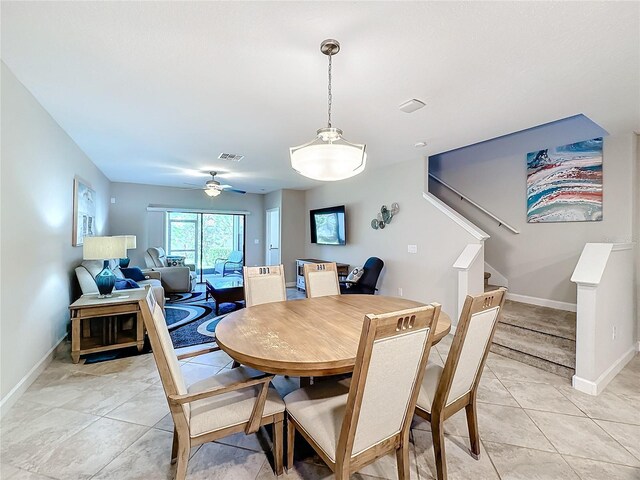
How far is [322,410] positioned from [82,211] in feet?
14.8

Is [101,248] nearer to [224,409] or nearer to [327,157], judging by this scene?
[224,409]

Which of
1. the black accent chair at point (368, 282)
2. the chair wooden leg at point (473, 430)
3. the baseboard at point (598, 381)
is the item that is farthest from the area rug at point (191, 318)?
the baseboard at point (598, 381)

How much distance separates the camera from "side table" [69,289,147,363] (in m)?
2.98

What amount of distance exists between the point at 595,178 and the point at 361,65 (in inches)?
136

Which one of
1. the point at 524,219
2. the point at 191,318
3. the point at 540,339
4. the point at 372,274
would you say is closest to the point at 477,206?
the point at 524,219

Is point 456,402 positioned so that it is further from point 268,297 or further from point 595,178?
point 595,178

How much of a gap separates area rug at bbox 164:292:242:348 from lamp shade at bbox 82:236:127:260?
123 cm

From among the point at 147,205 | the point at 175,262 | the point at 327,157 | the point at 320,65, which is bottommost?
the point at 175,262

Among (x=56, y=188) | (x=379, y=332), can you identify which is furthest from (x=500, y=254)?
(x=56, y=188)

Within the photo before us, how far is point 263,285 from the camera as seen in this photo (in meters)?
2.88

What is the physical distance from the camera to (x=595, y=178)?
141 inches

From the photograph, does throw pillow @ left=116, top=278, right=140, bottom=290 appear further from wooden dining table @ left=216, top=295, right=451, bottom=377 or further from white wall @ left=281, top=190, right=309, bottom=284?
white wall @ left=281, top=190, right=309, bottom=284

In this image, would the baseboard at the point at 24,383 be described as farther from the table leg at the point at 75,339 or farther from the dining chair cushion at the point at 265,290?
the dining chair cushion at the point at 265,290

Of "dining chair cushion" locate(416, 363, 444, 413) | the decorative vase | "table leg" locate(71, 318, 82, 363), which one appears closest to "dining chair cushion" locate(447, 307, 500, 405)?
"dining chair cushion" locate(416, 363, 444, 413)
